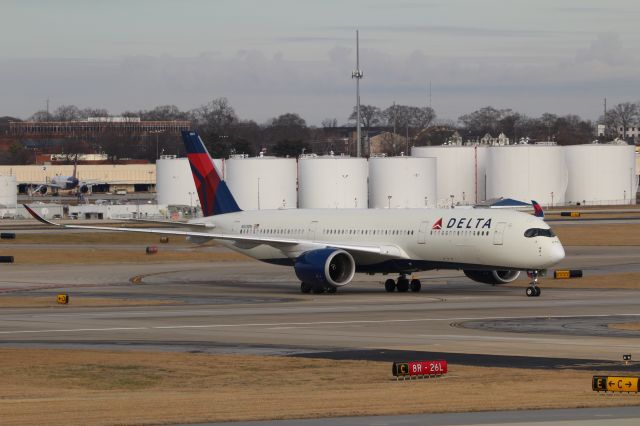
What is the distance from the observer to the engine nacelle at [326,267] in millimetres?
61031

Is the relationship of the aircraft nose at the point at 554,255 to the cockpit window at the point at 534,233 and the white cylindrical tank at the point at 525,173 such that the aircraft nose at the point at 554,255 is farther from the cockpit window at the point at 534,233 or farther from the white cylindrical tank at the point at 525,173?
the white cylindrical tank at the point at 525,173

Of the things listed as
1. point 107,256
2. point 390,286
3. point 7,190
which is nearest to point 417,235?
point 390,286

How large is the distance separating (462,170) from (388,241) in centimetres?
10967

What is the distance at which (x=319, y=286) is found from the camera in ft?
202

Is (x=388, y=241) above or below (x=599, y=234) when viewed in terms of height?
above

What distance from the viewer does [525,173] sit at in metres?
165

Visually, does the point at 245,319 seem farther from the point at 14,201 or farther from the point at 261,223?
the point at 14,201

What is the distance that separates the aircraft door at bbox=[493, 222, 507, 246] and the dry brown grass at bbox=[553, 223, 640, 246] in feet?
131

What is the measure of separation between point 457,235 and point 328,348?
22.6 meters

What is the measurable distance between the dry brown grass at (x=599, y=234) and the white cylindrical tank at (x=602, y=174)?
5640 centimetres

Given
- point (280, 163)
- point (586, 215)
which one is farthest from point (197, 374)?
point (280, 163)

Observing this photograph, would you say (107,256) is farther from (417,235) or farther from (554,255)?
(554,255)

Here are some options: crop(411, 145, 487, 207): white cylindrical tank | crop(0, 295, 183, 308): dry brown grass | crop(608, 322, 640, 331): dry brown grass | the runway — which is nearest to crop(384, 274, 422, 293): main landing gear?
the runway

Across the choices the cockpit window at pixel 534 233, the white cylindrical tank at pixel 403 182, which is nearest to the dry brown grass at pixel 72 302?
the cockpit window at pixel 534 233
